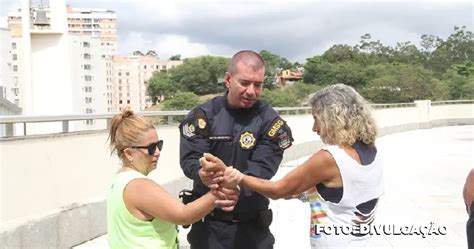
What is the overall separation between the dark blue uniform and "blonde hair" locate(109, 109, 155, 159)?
300 mm

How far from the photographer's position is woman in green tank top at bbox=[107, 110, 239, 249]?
2.30 meters

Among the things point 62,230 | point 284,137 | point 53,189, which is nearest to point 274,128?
point 284,137

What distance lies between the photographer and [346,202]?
104 inches

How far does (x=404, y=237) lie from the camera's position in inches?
255

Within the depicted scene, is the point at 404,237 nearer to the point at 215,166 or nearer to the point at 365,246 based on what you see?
the point at 365,246

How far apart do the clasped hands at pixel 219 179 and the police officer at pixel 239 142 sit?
364mm

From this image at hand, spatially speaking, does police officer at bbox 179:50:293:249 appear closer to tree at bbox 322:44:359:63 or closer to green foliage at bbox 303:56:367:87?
green foliage at bbox 303:56:367:87

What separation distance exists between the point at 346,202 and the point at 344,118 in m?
0.38

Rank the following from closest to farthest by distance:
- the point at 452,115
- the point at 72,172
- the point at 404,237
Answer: the point at 72,172
the point at 404,237
the point at 452,115

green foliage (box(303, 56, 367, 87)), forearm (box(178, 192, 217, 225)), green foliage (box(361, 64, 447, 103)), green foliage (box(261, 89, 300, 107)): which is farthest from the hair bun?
green foliage (box(303, 56, 367, 87))

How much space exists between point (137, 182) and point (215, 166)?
0.35 metres

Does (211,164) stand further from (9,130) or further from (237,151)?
(9,130)

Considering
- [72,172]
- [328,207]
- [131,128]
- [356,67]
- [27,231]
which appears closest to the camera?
[131,128]

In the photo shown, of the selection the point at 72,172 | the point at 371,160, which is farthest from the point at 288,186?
the point at 72,172
